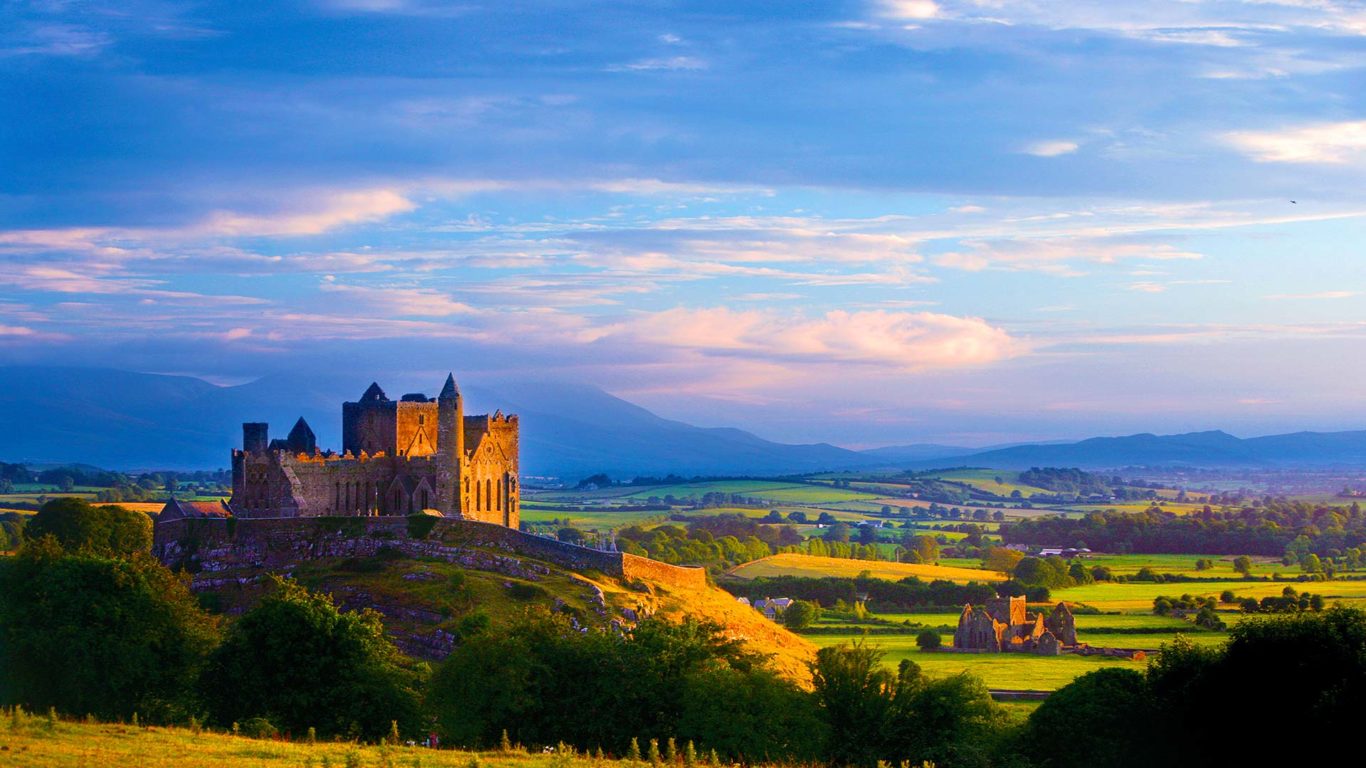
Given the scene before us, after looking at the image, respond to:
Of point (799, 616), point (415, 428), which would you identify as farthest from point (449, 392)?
point (799, 616)

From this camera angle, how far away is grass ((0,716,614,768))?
29.0m

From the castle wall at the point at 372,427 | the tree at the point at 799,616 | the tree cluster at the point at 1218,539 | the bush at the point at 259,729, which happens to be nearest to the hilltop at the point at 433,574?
the castle wall at the point at 372,427

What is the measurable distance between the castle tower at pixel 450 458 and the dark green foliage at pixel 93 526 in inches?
653

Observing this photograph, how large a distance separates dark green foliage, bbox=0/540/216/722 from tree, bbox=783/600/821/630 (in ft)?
192

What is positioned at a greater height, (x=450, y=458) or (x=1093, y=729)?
(x=450, y=458)

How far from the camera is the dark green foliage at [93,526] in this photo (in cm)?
7911

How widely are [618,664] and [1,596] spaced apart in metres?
25.5

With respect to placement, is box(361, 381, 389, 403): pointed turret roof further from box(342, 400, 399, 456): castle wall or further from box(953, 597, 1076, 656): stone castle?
box(953, 597, 1076, 656): stone castle

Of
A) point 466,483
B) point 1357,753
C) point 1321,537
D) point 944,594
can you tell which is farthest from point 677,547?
point 1357,753

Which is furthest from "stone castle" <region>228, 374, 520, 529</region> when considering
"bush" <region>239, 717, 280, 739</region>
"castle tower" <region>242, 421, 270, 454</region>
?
"bush" <region>239, 717, 280, 739</region>

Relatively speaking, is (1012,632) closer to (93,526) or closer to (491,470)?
(491,470)

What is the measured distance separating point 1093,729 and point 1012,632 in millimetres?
60517

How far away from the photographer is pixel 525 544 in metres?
75.6

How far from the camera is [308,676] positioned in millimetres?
45156
